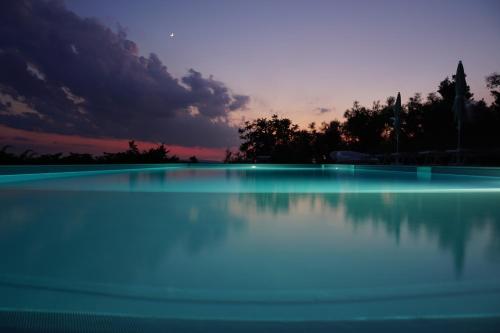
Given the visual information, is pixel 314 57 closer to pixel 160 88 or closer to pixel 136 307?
pixel 160 88

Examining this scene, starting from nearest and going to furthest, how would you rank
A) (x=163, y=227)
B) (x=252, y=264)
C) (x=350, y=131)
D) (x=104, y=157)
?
(x=252, y=264) → (x=163, y=227) → (x=104, y=157) → (x=350, y=131)

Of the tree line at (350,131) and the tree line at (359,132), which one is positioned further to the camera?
the tree line at (350,131)

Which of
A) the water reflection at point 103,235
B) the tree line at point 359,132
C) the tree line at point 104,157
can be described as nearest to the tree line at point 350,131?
the tree line at point 359,132

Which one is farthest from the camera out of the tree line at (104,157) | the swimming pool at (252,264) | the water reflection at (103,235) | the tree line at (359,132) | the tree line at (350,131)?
the tree line at (350,131)

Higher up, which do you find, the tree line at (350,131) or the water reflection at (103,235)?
the tree line at (350,131)

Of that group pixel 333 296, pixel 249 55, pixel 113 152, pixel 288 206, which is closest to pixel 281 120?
pixel 249 55

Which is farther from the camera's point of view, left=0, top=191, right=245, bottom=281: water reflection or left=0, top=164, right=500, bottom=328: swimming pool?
left=0, top=191, right=245, bottom=281: water reflection

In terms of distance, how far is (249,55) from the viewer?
23.3 meters

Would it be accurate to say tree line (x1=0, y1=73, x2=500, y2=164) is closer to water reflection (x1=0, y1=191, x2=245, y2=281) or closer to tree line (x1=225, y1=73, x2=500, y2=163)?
tree line (x1=225, y1=73, x2=500, y2=163)

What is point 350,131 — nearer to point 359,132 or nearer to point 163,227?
point 359,132

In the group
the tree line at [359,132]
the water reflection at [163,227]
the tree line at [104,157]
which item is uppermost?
the tree line at [359,132]

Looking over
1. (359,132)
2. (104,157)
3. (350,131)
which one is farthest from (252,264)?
(350,131)

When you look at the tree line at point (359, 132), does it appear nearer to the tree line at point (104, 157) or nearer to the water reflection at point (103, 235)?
the tree line at point (104, 157)

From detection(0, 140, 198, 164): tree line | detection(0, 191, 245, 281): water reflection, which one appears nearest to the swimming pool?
detection(0, 191, 245, 281): water reflection
